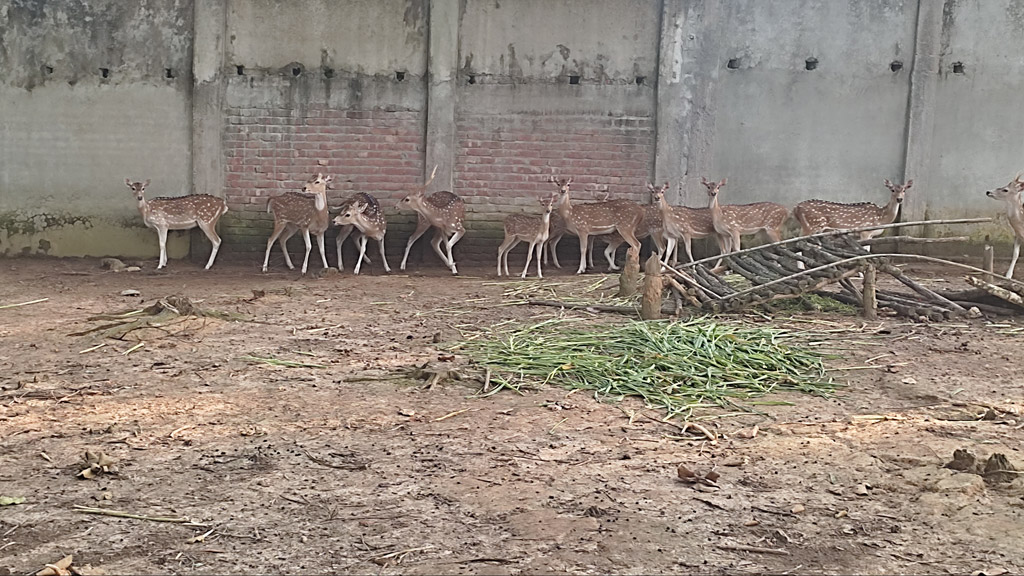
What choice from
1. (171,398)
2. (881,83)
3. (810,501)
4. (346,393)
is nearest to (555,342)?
(346,393)

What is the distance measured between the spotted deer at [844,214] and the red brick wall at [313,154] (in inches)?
178

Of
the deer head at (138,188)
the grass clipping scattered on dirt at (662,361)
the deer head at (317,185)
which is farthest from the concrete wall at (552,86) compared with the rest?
the grass clipping scattered on dirt at (662,361)

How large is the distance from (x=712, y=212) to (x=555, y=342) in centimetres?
518

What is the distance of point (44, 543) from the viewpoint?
11.8 ft

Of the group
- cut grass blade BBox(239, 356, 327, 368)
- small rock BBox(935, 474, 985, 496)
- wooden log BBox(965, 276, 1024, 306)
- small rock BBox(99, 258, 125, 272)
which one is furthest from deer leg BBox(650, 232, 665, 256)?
small rock BBox(935, 474, 985, 496)

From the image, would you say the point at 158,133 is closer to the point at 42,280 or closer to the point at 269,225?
the point at 269,225

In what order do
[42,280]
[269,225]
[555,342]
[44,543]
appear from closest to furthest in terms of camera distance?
[44,543] → [555,342] → [42,280] → [269,225]

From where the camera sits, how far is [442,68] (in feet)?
40.1

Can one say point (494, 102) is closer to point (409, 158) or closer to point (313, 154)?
point (409, 158)

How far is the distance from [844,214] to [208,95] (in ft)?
24.6

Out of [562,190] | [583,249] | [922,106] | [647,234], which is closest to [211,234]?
[562,190]

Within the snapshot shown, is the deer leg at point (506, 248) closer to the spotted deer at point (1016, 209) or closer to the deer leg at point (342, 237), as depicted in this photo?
the deer leg at point (342, 237)

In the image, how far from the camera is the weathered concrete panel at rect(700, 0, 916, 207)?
1233cm

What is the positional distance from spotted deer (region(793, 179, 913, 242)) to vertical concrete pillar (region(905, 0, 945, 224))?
63cm
